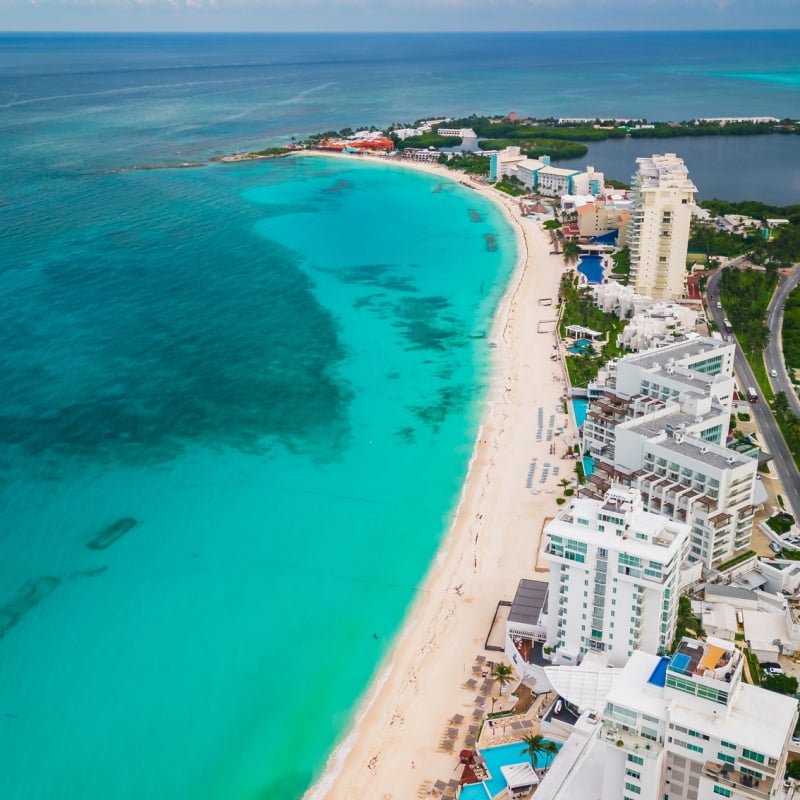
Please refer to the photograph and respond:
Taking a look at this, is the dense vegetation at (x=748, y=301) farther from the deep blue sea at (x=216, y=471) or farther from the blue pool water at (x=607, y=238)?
the deep blue sea at (x=216, y=471)

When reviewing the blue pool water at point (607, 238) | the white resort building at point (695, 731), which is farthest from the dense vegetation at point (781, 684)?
the blue pool water at point (607, 238)

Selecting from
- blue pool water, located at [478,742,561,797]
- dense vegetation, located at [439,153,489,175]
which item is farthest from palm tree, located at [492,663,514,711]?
dense vegetation, located at [439,153,489,175]

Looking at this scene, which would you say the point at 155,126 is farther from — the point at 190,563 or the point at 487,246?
the point at 190,563

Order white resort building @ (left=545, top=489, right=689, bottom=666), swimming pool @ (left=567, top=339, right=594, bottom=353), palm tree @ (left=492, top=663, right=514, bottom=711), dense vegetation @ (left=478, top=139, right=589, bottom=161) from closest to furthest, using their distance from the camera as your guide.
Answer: white resort building @ (left=545, top=489, right=689, bottom=666) → palm tree @ (left=492, top=663, right=514, bottom=711) → swimming pool @ (left=567, top=339, right=594, bottom=353) → dense vegetation @ (left=478, top=139, right=589, bottom=161)

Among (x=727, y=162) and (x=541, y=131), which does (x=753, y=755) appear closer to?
(x=727, y=162)

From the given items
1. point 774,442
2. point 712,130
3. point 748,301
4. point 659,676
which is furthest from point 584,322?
point 712,130

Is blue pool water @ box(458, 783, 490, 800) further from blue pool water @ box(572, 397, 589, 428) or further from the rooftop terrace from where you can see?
blue pool water @ box(572, 397, 589, 428)
